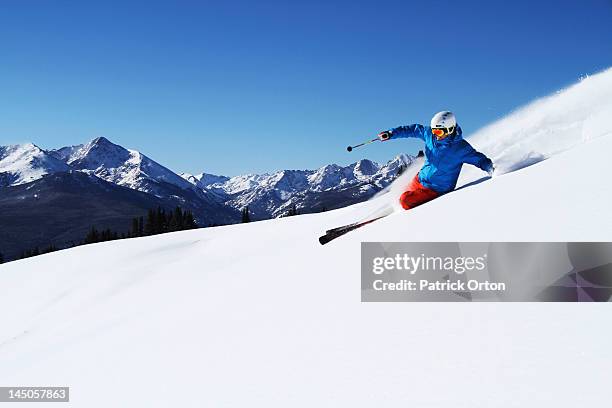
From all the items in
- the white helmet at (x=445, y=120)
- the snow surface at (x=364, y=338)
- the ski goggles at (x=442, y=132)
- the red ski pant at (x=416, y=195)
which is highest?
the white helmet at (x=445, y=120)

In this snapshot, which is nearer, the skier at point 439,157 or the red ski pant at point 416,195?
the skier at point 439,157

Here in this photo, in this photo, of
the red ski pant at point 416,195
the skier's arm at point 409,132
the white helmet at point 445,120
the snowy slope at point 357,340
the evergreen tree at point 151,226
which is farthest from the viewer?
the evergreen tree at point 151,226

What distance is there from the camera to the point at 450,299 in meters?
4.46

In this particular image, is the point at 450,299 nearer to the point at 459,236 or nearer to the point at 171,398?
the point at 459,236

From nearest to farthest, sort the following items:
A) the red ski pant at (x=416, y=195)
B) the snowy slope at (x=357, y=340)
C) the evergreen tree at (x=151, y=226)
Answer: the snowy slope at (x=357, y=340) → the red ski pant at (x=416, y=195) → the evergreen tree at (x=151, y=226)

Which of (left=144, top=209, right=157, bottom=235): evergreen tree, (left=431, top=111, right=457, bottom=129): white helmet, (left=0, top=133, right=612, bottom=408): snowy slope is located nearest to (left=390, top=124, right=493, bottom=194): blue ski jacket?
(left=431, top=111, right=457, bottom=129): white helmet

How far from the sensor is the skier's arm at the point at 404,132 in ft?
31.8

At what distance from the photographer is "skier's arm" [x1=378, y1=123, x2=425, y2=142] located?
9.70 metres

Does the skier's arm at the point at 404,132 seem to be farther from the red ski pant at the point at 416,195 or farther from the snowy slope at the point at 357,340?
the snowy slope at the point at 357,340

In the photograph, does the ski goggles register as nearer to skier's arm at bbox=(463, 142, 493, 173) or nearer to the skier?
the skier

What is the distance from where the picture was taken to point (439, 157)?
9.28 meters

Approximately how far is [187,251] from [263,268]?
8621 millimetres

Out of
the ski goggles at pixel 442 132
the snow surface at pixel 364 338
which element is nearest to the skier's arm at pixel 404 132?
the ski goggles at pixel 442 132

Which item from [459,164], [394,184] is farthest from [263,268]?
[394,184]
